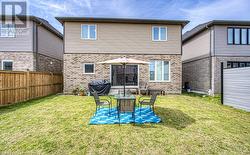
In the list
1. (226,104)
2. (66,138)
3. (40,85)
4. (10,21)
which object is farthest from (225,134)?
(10,21)

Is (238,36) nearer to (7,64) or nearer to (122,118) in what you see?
(122,118)

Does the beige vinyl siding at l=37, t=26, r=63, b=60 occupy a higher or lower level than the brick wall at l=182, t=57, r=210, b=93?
higher

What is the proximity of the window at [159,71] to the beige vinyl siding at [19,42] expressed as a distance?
10.6 m

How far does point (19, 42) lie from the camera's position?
13.1 metres

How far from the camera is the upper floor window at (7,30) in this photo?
1320 centimetres

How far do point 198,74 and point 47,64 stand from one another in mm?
15282

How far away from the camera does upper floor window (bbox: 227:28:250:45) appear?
13.2 m

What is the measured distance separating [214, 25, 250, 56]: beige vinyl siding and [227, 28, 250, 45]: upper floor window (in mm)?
360

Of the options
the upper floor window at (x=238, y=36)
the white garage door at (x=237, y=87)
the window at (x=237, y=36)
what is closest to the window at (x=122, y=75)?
the white garage door at (x=237, y=87)

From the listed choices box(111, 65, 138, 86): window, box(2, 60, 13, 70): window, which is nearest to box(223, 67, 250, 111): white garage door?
box(111, 65, 138, 86): window

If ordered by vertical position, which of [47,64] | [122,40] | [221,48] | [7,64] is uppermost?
[122,40]

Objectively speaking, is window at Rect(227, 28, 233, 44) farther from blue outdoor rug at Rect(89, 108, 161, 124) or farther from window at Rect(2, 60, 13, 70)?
window at Rect(2, 60, 13, 70)

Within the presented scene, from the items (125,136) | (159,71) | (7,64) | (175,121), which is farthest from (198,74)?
(7,64)

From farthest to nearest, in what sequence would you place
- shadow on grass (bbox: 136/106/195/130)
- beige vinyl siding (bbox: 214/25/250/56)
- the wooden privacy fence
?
1. beige vinyl siding (bbox: 214/25/250/56)
2. the wooden privacy fence
3. shadow on grass (bbox: 136/106/195/130)
